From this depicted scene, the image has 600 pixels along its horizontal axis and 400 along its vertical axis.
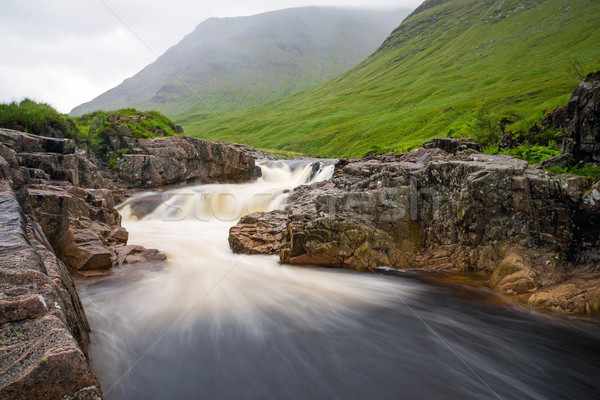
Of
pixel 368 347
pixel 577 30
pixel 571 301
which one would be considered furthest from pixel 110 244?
pixel 577 30

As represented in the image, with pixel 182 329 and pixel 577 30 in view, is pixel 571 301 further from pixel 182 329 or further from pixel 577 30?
pixel 577 30

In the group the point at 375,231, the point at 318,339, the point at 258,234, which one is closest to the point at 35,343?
the point at 318,339

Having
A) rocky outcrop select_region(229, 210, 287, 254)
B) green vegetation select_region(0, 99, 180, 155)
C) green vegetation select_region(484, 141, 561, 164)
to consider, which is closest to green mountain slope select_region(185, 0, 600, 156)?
green vegetation select_region(484, 141, 561, 164)

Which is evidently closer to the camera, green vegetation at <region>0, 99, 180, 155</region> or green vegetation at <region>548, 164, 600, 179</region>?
green vegetation at <region>548, 164, 600, 179</region>

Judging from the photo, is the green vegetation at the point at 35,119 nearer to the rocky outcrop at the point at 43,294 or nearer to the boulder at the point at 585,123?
the rocky outcrop at the point at 43,294

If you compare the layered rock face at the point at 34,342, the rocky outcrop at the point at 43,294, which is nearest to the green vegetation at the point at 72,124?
the rocky outcrop at the point at 43,294

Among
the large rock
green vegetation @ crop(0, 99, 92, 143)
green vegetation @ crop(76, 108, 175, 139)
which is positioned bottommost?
the large rock

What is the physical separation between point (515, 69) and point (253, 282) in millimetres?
97853

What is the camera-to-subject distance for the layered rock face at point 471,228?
8578mm

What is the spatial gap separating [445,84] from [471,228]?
315 feet

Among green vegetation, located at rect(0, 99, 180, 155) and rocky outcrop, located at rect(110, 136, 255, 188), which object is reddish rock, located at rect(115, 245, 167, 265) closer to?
green vegetation, located at rect(0, 99, 180, 155)

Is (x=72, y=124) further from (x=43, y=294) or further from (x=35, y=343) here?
(x=35, y=343)

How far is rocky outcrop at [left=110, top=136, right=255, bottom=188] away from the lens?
25750 millimetres

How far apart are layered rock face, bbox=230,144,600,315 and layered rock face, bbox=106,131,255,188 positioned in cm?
1474
